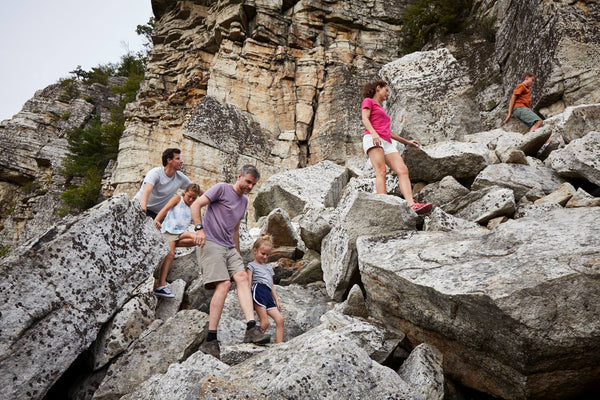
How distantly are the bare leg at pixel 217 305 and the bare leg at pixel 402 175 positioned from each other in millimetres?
2850

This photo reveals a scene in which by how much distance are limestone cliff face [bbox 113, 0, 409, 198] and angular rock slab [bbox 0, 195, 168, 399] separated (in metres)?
11.4

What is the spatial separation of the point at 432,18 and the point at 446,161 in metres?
14.4

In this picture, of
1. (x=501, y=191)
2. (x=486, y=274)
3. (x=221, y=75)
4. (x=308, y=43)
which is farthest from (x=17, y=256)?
(x=308, y=43)

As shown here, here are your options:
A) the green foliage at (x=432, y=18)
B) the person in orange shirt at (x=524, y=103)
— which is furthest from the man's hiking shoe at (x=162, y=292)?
the green foliage at (x=432, y=18)

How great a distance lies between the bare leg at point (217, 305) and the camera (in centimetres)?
419

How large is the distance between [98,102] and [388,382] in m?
39.1

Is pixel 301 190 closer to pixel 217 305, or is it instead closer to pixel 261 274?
pixel 261 274

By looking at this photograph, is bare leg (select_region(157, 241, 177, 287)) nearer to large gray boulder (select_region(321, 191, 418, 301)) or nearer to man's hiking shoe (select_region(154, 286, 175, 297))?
man's hiking shoe (select_region(154, 286, 175, 297))

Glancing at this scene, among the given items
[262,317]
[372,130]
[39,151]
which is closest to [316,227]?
[372,130]

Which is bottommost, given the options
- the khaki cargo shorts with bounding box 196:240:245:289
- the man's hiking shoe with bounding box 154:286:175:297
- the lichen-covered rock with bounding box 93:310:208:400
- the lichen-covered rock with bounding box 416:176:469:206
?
the lichen-covered rock with bounding box 93:310:208:400

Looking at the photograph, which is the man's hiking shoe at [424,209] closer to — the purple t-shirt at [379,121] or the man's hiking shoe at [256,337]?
the purple t-shirt at [379,121]

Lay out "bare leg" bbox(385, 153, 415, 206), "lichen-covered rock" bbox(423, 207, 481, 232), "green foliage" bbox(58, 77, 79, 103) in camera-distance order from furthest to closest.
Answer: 1. "green foliage" bbox(58, 77, 79, 103)
2. "bare leg" bbox(385, 153, 415, 206)
3. "lichen-covered rock" bbox(423, 207, 481, 232)

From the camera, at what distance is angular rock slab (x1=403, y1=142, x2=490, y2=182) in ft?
22.5

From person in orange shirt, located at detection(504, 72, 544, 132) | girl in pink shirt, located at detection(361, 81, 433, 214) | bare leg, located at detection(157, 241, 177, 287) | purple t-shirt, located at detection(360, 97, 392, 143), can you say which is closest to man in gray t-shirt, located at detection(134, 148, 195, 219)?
bare leg, located at detection(157, 241, 177, 287)
